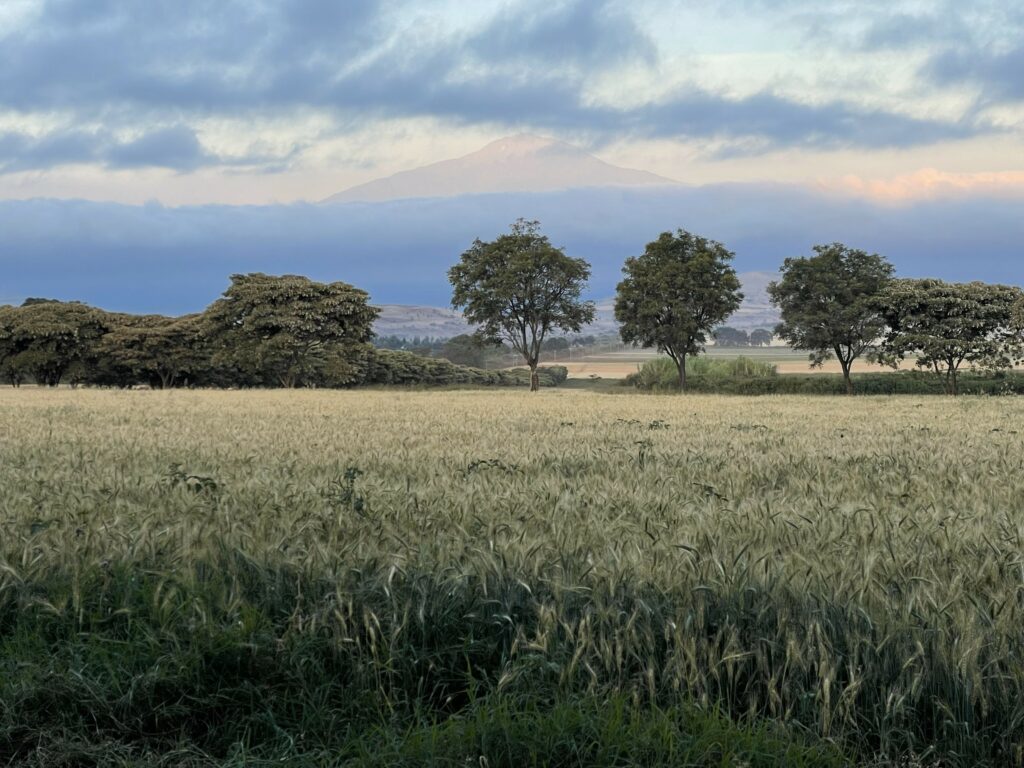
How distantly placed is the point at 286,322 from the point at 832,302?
39670mm

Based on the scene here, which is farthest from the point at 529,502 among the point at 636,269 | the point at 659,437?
the point at 636,269

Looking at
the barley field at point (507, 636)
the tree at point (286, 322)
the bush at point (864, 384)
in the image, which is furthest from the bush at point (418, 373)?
the barley field at point (507, 636)

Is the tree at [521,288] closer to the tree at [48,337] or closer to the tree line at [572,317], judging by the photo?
the tree line at [572,317]

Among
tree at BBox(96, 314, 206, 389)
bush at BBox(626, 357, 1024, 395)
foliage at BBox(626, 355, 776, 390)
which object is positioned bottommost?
bush at BBox(626, 357, 1024, 395)

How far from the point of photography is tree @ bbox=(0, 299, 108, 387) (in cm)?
7425

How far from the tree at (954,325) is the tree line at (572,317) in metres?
0.09

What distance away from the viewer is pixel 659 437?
1677cm

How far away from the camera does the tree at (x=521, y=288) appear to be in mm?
65688

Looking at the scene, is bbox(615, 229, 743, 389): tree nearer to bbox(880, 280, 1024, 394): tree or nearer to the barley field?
bbox(880, 280, 1024, 394): tree

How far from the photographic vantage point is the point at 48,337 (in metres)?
75.0

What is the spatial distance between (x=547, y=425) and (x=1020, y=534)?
15.7 metres

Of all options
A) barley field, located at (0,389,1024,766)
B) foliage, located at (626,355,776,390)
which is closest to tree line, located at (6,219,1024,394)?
foliage, located at (626,355,776,390)

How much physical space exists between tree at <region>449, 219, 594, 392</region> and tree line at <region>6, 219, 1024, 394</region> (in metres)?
0.10

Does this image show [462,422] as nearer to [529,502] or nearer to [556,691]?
[529,502]
